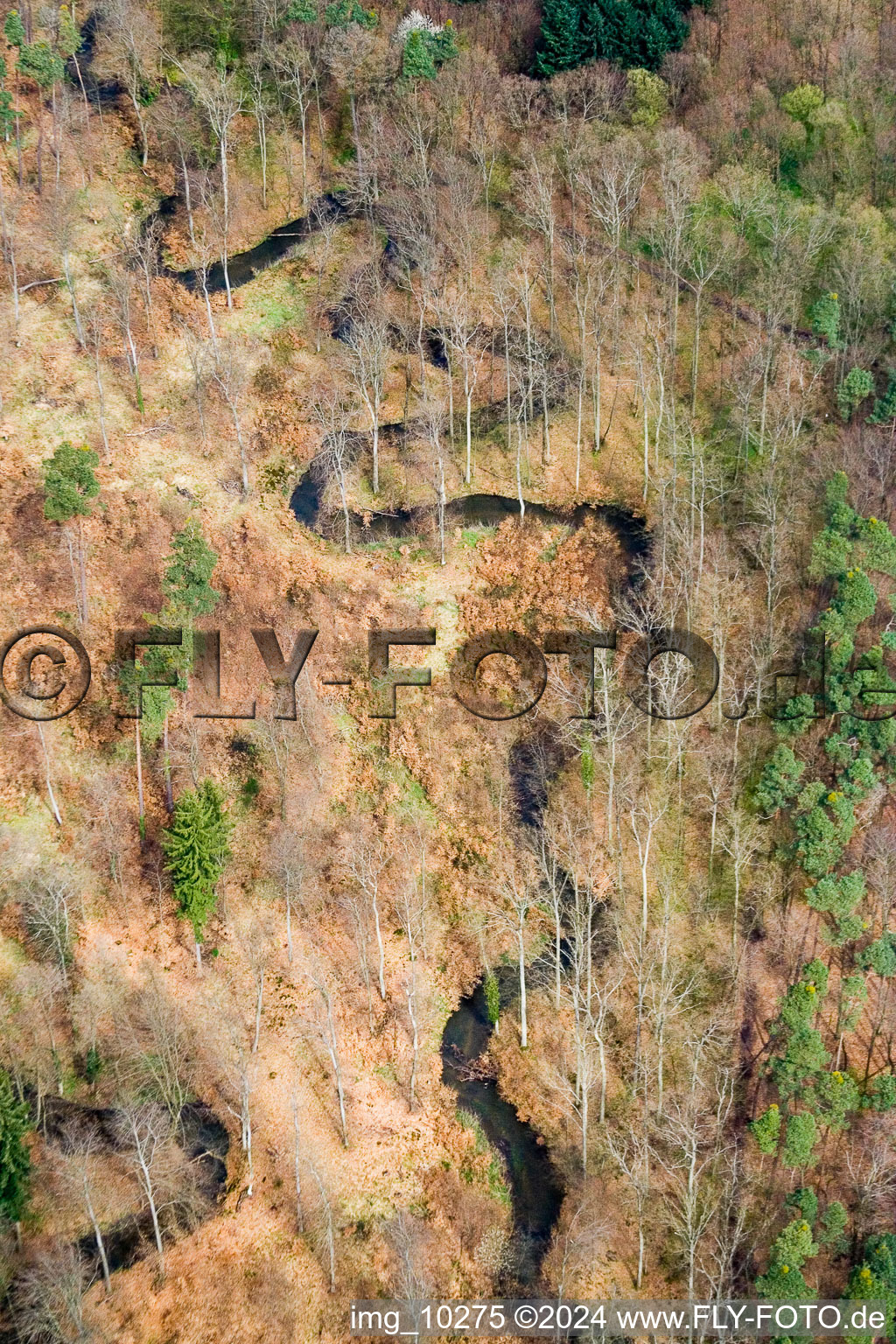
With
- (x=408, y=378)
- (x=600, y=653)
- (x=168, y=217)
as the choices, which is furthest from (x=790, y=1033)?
(x=168, y=217)

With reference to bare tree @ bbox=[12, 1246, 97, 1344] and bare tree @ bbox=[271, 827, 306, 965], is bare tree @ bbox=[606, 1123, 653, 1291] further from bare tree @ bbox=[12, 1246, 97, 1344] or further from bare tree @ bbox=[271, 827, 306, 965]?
bare tree @ bbox=[12, 1246, 97, 1344]

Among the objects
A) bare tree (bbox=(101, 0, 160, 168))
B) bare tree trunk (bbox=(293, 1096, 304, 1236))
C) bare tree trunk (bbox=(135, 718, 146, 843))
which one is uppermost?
bare tree (bbox=(101, 0, 160, 168))

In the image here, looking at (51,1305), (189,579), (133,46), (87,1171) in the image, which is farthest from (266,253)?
(51,1305)

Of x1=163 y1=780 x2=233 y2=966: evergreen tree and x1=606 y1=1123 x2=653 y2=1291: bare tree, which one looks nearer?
x1=606 y1=1123 x2=653 y2=1291: bare tree

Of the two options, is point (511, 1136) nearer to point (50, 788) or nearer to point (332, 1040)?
point (332, 1040)

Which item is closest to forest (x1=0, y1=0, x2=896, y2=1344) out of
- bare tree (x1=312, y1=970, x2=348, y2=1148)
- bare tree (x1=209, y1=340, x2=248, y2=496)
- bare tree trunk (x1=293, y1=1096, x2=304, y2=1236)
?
bare tree trunk (x1=293, y1=1096, x2=304, y2=1236)

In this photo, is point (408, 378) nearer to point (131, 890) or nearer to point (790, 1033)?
point (131, 890)
